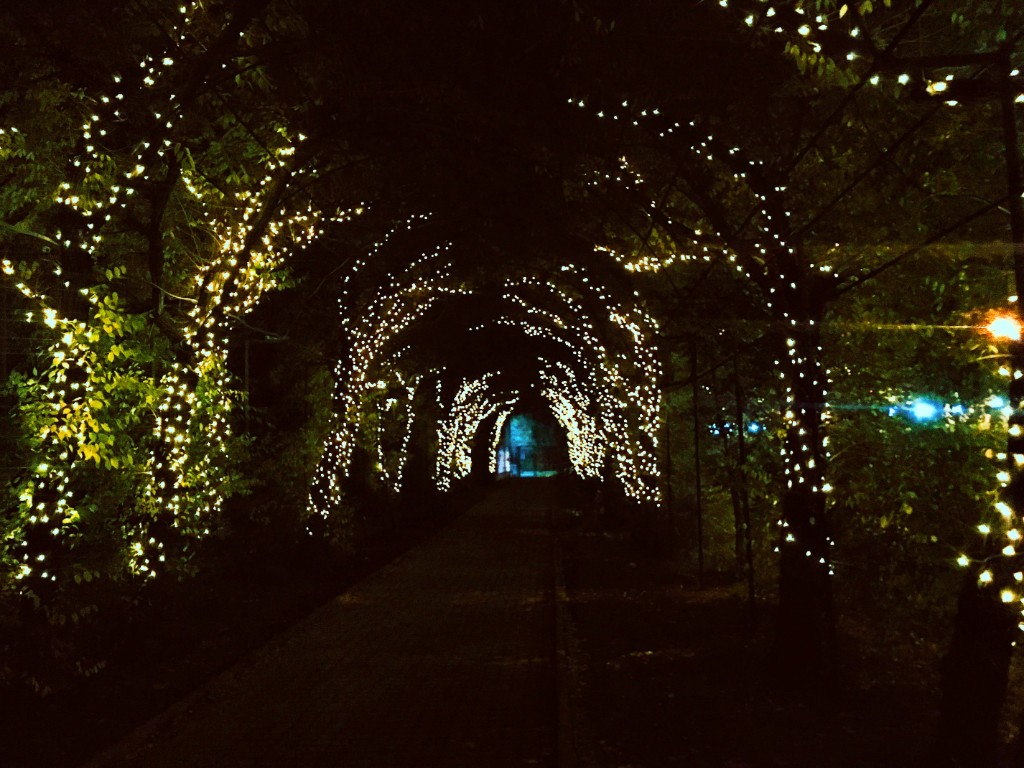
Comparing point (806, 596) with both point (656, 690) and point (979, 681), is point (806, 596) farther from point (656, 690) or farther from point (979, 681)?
point (979, 681)

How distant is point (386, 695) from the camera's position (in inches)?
380

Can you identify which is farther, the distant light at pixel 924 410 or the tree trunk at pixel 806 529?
the tree trunk at pixel 806 529

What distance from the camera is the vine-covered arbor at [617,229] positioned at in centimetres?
803

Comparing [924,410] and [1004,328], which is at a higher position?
[1004,328]

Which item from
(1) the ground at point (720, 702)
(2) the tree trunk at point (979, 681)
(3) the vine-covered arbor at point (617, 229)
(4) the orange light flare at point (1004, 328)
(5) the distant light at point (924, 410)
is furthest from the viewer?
(5) the distant light at point (924, 410)

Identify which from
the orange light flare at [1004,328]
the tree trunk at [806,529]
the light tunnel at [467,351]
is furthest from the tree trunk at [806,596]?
the light tunnel at [467,351]

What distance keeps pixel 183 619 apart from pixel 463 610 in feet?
12.9

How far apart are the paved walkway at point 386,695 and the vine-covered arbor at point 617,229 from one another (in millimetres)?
1596

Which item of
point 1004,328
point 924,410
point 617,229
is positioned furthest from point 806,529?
point 617,229

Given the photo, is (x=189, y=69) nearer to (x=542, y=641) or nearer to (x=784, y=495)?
(x=784, y=495)

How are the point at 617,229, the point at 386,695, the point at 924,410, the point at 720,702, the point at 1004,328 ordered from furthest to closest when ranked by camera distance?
the point at 617,229 → the point at 386,695 → the point at 924,410 → the point at 720,702 → the point at 1004,328

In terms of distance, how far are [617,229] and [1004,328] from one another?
8.68 metres

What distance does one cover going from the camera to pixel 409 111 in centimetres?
1354

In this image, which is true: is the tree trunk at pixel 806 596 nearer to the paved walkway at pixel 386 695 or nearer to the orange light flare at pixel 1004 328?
the paved walkway at pixel 386 695
